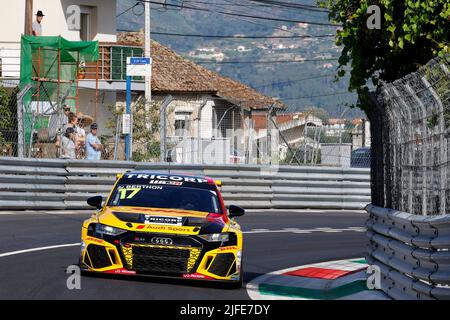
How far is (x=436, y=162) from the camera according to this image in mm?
10977

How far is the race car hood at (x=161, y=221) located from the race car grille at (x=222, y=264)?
1.05 ft

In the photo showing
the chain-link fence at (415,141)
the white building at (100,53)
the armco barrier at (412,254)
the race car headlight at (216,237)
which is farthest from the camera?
the white building at (100,53)

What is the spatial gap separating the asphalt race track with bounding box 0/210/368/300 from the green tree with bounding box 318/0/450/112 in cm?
304

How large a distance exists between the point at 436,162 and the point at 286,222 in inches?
518

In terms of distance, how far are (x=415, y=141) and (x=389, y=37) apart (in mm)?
2192

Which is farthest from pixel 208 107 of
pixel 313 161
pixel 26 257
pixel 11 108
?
pixel 26 257

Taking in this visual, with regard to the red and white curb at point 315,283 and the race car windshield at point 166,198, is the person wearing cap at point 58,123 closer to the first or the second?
the red and white curb at point 315,283

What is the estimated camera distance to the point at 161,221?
1303cm

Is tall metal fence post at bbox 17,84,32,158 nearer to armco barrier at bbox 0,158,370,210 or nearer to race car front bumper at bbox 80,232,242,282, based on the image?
armco barrier at bbox 0,158,370,210

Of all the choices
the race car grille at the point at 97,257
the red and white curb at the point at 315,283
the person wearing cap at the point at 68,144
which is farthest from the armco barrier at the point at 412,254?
the person wearing cap at the point at 68,144

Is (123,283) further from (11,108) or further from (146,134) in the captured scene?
(146,134)

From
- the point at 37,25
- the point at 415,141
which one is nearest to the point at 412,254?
the point at 415,141

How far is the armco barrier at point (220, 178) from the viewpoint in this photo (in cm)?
2339

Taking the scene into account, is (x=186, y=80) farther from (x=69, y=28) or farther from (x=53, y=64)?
(x=53, y=64)
